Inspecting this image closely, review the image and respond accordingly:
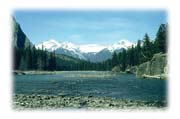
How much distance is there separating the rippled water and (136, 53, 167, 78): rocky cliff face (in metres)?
0.14

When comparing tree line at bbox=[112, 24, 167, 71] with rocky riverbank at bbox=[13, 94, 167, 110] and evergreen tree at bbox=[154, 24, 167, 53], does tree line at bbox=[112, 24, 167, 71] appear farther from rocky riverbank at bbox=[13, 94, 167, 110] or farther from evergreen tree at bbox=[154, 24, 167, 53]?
rocky riverbank at bbox=[13, 94, 167, 110]

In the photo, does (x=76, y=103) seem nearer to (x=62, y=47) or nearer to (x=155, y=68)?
(x=62, y=47)

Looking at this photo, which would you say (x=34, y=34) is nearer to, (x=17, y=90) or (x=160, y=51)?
(x=17, y=90)

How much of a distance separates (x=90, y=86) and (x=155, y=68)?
832 millimetres

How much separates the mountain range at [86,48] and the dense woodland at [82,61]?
0.17 ft

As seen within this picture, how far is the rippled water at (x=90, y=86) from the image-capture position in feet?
17.9

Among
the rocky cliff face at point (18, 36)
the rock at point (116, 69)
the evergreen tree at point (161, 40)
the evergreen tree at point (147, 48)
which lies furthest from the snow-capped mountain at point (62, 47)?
the evergreen tree at point (161, 40)

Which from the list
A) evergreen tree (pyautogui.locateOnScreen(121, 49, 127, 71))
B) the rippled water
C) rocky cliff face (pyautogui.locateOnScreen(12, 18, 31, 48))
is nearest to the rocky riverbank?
the rippled water

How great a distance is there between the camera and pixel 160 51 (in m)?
5.48

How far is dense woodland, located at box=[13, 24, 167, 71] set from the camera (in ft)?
17.5

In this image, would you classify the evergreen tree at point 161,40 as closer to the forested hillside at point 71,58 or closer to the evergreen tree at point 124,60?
the forested hillside at point 71,58

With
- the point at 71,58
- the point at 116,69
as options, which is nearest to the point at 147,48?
the point at 116,69

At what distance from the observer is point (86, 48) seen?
546 centimetres
